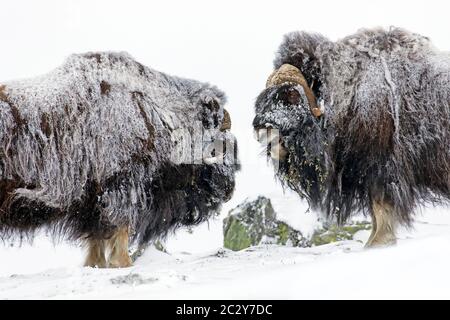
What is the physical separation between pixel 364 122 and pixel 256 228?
214 cm

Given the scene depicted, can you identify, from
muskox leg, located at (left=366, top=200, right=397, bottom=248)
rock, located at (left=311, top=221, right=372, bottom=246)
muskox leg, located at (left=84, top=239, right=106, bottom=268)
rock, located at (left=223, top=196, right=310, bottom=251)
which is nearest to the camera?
muskox leg, located at (left=366, top=200, right=397, bottom=248)

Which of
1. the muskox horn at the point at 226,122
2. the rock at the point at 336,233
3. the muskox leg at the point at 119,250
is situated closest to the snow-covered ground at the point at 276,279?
the muskox leg at the point at 119,250

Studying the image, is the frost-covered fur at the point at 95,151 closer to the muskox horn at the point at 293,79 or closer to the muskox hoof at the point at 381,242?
the muskox horn at the point at 293,79

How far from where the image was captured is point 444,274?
8.85 ft

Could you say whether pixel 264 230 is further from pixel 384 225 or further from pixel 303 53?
pixel 303 53

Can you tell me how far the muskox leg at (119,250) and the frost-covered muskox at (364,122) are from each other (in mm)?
1216

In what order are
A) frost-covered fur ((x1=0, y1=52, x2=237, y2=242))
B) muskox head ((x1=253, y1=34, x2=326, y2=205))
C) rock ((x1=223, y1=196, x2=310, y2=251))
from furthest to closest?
rock ((x1=223, y1=196, x2=310, y2=251)) < muskox head ((x1=253, y1=34, x2=326, y2=205)) < frost-covered fur ((x1=0, y1=52, x2=237, y2=242))

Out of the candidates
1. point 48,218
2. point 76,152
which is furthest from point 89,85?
point 48,218

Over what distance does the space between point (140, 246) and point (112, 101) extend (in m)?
1.22

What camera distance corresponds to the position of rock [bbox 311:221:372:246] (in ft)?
18.8

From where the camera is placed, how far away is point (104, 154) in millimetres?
4309

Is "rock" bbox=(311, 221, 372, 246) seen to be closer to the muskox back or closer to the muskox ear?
the muskox back

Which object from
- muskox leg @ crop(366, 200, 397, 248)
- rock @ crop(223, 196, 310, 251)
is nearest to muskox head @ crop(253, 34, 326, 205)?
muskox leg @ crop(366, 200, 397, 248)

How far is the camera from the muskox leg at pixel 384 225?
4262mm
